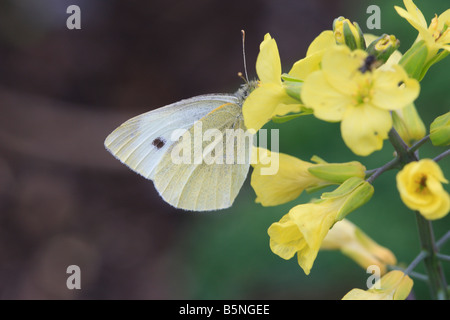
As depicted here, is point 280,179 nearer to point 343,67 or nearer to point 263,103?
point 263,103

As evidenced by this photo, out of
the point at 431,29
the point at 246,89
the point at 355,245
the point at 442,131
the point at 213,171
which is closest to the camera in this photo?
the point at 442,131

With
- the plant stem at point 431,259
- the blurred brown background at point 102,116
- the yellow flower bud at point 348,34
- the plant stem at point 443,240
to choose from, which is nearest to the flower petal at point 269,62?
the yellow flower bud at point 348,34

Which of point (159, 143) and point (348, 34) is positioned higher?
point (159, 143)

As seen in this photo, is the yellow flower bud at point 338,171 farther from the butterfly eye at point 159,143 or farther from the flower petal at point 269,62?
the butterfly eye at point 159,143

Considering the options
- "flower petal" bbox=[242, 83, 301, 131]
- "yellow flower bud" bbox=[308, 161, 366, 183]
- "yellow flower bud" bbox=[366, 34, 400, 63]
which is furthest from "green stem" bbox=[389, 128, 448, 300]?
"flower petal" bbox=[242, 83, 301, 131]

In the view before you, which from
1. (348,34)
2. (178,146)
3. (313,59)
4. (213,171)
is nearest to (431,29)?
(348,34)

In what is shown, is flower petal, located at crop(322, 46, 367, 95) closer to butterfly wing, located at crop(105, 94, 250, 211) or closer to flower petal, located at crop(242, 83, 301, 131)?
flower petal, located at crop(242, 83, 301, 131)
